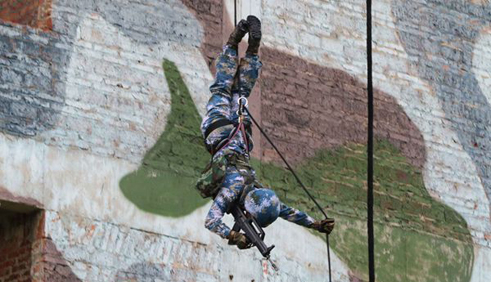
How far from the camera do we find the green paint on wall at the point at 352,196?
14.8 meters

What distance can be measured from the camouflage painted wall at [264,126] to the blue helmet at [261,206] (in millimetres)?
2280

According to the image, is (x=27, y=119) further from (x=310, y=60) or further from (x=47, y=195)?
(x=310, y=60)

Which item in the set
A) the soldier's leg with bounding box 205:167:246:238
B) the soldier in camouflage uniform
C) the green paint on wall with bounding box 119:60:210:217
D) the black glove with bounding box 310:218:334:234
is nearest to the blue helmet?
the soldier in camouflage uniform

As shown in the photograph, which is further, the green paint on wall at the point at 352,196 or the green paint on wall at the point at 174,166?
the green paint on wall at the point at 352,196

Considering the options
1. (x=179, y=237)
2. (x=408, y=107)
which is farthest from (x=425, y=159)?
(x=179, y=237)

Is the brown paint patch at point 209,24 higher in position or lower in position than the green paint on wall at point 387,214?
higher

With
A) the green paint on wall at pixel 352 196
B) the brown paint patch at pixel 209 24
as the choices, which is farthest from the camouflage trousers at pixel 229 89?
the brown paint patch at pixel 209 24

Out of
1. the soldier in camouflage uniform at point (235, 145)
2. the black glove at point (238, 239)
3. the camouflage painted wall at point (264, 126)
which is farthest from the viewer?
the camouflage painted wall at point (264, 126)

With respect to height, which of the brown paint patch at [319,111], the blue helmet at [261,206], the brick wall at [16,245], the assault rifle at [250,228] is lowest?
the brick wall at [16,245]

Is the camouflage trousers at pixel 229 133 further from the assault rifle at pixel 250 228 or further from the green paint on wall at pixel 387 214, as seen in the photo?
the green paint on wall at pixel 387 214

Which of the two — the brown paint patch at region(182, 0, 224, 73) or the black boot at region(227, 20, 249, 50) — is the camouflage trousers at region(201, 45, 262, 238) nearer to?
the black boot at region(227, 20, 249, 50)

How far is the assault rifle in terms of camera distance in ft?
39.8

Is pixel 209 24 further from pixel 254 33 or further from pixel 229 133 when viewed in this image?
pixel 229 133

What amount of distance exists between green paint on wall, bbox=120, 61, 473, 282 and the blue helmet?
7.85 ft
